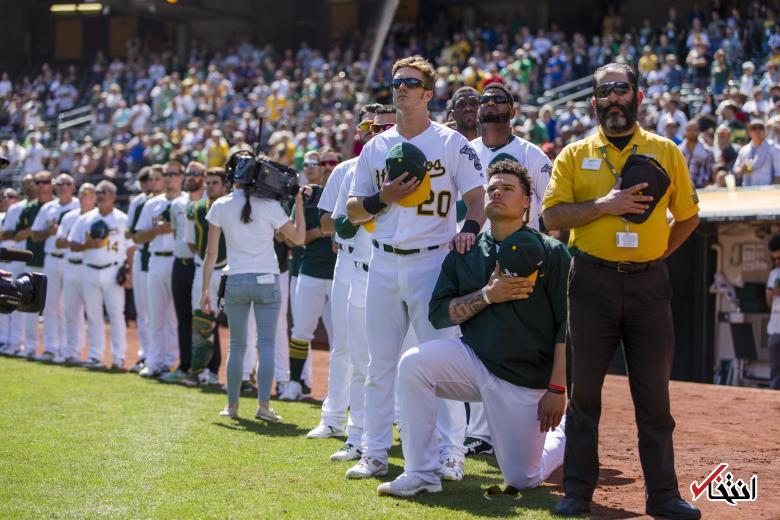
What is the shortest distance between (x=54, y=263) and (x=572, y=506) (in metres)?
10.9

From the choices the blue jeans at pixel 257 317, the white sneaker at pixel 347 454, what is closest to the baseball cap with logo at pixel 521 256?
the white sneaker at pixel 347 454

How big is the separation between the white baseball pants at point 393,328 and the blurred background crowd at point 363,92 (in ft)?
21.6

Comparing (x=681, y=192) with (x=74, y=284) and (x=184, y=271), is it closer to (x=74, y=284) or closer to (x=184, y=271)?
(x=184, y=271)

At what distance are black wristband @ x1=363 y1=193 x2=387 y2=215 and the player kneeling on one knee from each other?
0.66m

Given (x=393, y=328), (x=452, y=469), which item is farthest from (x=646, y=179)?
(x=452, y=469)

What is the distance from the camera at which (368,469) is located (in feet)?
20.8

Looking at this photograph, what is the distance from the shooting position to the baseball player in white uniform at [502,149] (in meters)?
7.23

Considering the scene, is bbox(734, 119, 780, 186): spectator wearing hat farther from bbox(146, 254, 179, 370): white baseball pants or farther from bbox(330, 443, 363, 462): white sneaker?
bbox(330, 443, 363, 462): white sneaker

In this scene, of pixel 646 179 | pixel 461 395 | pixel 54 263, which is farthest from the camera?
pixel 54 263

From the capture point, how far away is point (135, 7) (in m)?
35.6

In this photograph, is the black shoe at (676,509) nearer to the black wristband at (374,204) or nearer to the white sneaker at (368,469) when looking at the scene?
the white sneaker at (368,469)

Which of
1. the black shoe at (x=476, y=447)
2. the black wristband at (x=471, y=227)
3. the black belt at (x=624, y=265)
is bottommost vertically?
the black shoe at (x=476, y=447)

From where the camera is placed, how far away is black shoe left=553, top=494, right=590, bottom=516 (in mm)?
5332

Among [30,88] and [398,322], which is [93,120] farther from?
[398,322]
